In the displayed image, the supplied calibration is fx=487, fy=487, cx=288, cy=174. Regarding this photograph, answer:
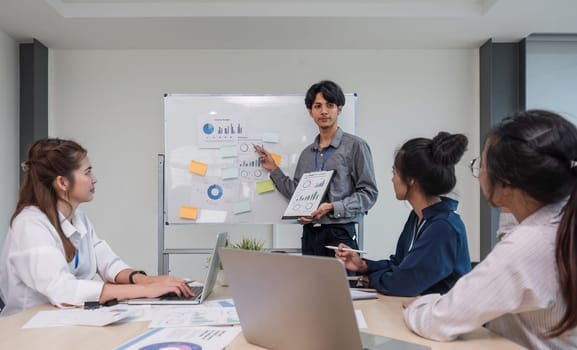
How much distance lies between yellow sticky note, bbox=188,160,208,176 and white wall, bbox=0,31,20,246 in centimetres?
153

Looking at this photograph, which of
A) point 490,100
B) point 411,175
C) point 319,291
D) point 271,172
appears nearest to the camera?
point 319,291

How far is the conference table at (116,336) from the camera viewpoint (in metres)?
1.07

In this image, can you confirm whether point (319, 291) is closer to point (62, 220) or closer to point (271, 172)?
point (62, 220)

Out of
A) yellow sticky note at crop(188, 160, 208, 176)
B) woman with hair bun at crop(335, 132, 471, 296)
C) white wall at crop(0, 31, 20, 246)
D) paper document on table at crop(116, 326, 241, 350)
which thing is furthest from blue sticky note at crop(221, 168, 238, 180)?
paper document on table at crop(116, 326, 241, 350)

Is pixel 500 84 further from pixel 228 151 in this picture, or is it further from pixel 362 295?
pixel 362 295

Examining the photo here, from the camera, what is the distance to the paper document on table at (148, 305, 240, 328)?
1243mm

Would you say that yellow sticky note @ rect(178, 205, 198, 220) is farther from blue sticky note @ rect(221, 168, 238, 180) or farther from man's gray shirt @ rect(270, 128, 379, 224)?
man's gray shirt @ rect(270, 128, 379, 224)

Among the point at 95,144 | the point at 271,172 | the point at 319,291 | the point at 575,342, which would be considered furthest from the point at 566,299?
the point at 95,144

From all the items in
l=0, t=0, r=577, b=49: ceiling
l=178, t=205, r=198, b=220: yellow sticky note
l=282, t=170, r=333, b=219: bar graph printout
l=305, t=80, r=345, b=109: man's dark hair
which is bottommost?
l=178, t=205, r=198, b=220: yellow sticky note

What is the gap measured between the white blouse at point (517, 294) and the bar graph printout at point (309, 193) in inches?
63.0

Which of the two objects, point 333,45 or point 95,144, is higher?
point 333,45

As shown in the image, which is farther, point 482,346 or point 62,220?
point 62,220

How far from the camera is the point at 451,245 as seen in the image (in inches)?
59.3

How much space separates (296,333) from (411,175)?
91 cm
